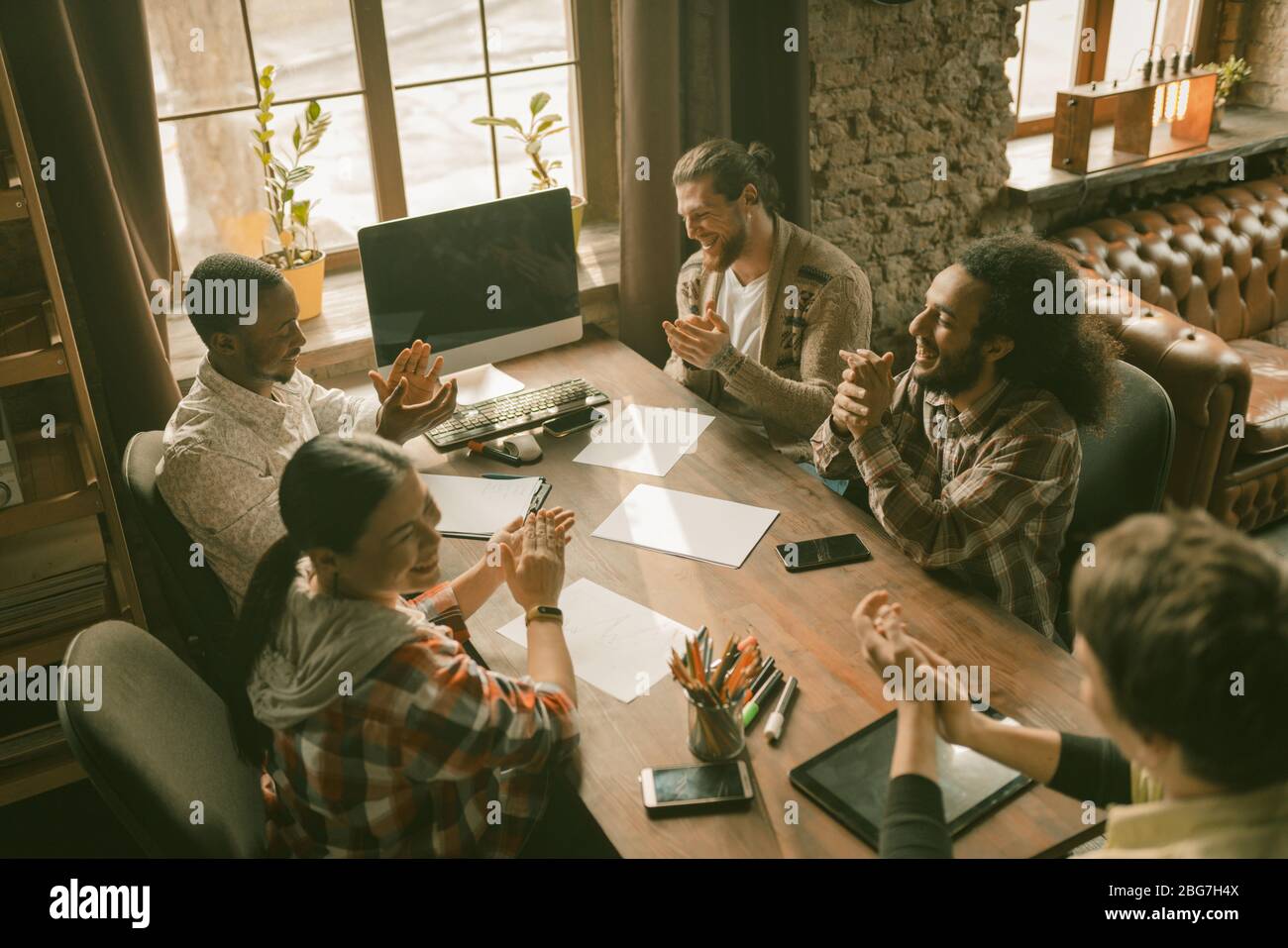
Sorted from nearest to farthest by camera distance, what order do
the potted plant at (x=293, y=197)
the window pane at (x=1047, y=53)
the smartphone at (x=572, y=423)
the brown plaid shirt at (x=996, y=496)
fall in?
Answer: the brown plaid shirt at (x=996, y=496)
the smartphone at (x=572, y=423)
the potted plant at (x=293, y=197)
the window pane at (x=1047, y=53)

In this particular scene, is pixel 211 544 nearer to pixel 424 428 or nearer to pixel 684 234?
pixel 424 428

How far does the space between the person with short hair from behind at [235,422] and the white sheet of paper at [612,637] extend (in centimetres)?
56

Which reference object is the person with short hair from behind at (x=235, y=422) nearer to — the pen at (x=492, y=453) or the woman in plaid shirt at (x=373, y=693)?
the pen at (x=492, y=453)

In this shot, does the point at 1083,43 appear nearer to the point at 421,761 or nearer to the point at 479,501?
the point at 479,501

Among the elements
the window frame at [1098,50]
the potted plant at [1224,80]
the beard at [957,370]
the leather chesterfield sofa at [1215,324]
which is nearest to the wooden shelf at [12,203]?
the beard at [957,370]

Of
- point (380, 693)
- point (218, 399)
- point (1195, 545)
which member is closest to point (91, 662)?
point (380, 693)

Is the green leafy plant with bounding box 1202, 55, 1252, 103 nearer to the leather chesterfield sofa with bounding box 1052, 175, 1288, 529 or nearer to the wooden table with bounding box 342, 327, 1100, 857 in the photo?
the leather chesterfield sofa with bounding box 1052, 175, 1288, 529

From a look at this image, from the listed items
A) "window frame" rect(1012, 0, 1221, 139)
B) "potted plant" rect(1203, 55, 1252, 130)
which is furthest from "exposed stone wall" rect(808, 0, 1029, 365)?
"potted plant" rect(1203, 55, 1252, 130)

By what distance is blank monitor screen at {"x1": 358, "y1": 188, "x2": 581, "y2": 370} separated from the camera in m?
2.51

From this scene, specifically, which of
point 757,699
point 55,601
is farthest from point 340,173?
point 757,699

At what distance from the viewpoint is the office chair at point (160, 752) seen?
1.42 metres

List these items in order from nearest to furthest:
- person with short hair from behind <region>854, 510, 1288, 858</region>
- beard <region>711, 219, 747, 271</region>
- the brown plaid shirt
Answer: person with short hair from behind <region>854, 510, 1288, 858</region> < the brown plaid shirt < beard <region>711, 219, 747, 271</region>

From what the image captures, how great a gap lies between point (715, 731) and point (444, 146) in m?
2.34

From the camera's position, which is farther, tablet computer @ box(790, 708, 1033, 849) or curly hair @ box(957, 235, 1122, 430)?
curly hair @ box(957, 235, 1122, 430)
